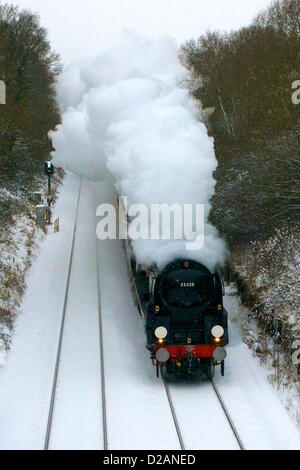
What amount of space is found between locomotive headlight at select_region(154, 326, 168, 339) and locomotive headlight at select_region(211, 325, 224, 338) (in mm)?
903

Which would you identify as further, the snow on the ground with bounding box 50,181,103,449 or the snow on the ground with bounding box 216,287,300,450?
the snow on the ground with bounding box 50,181,103,449

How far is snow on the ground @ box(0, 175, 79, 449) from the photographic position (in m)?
10.4

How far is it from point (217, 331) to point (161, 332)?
3.53 ft

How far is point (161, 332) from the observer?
11805 mm

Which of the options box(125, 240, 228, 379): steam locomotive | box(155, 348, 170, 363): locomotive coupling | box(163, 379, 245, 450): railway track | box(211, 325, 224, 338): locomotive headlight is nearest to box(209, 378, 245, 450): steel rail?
box(163, 379, 245, 450): railway track

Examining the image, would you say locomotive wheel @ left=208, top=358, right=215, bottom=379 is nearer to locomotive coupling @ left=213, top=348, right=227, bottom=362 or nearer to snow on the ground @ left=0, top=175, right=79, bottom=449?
locomotive coupling @ left=213, top=348, right=227, bottom=362

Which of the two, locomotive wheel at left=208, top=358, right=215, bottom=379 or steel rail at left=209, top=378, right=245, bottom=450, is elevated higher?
locomotive wheel at left=208, top=358, right=215, bottom=379

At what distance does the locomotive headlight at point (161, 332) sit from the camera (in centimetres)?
1179

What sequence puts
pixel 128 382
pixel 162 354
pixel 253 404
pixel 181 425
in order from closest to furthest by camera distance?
pixel 181 425 < pixel 253 404 < pixel 162 354 < pixel 128 382

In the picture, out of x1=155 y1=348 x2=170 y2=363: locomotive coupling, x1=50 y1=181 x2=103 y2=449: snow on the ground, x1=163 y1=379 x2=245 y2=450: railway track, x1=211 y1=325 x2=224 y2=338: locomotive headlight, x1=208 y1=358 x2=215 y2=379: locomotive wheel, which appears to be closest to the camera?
x1=163 y1=379 x2=245 y2=450: railway track

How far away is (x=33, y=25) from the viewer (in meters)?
31.8

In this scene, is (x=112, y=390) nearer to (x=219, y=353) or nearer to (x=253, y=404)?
(x=219, y=353)

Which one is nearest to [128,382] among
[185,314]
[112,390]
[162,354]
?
[112,390]
